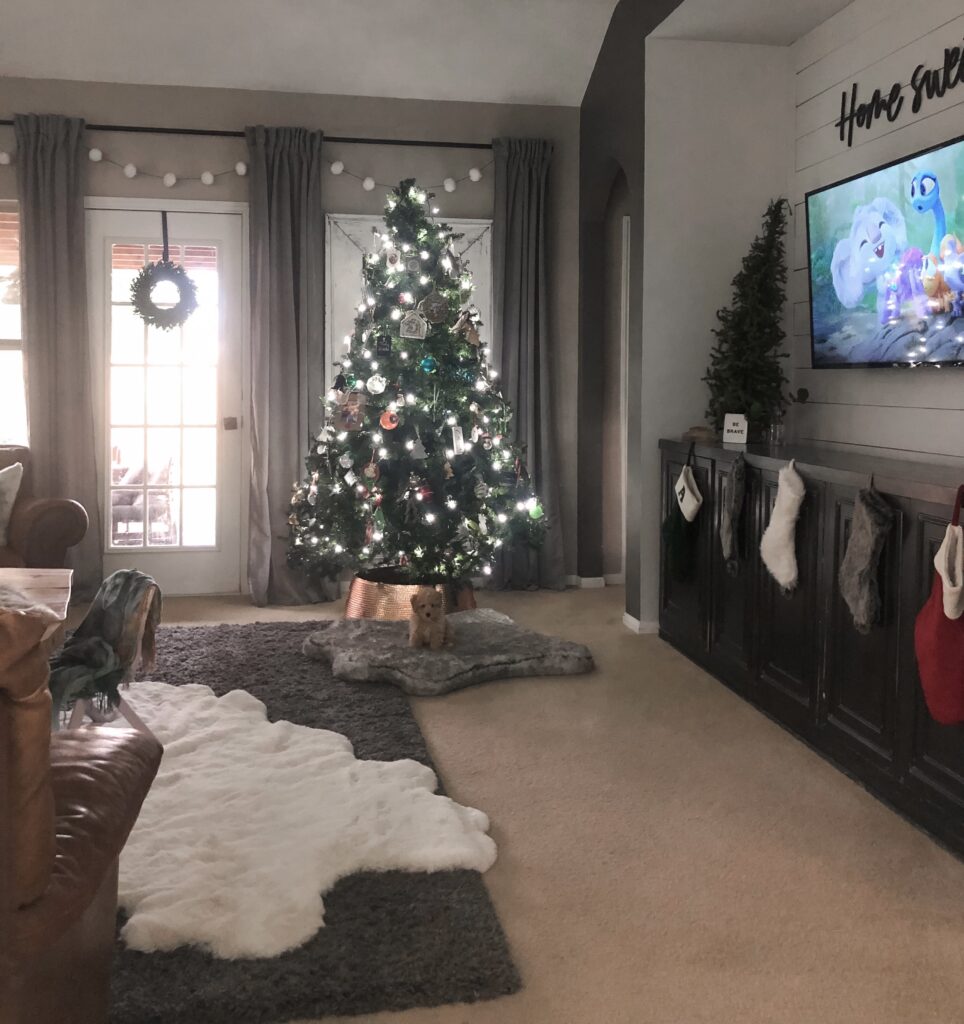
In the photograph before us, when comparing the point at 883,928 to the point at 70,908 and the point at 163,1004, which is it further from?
the point at 70,908

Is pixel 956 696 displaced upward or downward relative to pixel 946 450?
downward

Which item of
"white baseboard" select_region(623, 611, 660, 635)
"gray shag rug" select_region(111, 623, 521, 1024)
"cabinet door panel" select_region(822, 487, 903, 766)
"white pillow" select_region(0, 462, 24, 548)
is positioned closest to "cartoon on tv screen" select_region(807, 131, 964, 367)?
"cabinet door panel" select_region(822, 487, 903, 766)

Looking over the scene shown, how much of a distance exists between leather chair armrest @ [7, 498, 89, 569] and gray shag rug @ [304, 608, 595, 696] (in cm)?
121

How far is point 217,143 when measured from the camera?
5.68 meters

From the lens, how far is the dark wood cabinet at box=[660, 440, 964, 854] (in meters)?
2.80

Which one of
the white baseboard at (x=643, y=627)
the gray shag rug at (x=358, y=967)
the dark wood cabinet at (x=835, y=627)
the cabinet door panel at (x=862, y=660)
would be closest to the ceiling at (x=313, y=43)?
the dark wood cabinet at (x=835, y=627)

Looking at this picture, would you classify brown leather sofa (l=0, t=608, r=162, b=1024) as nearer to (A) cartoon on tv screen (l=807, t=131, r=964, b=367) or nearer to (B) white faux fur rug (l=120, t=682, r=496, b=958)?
(B) white faux fur rug (l=120, t=682, r=496, b=958)

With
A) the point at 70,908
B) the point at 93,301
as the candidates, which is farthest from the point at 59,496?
the point at 70,908

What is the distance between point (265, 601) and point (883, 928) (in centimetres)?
391

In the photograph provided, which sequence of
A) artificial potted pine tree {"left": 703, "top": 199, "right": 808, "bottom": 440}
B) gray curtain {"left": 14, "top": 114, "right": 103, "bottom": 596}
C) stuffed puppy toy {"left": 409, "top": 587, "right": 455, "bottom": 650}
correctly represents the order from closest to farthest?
stuffed puppy toy {"left": 409, "top": 587, "right": 455, "bottom": 650}
artificial potted pine tree {"left": 703, "top": 199, "right": 808, "bottom": 440}
gray curtain {"left": 14, "top": 114, "right": 103, "bottom": 596}

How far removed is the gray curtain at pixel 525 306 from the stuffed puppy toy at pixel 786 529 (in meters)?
2.45

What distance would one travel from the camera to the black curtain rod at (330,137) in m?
5.57

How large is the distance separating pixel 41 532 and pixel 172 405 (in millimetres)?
1329

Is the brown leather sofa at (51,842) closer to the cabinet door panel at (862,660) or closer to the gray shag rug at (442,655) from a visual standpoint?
the cabinet door panel at (862,660)
